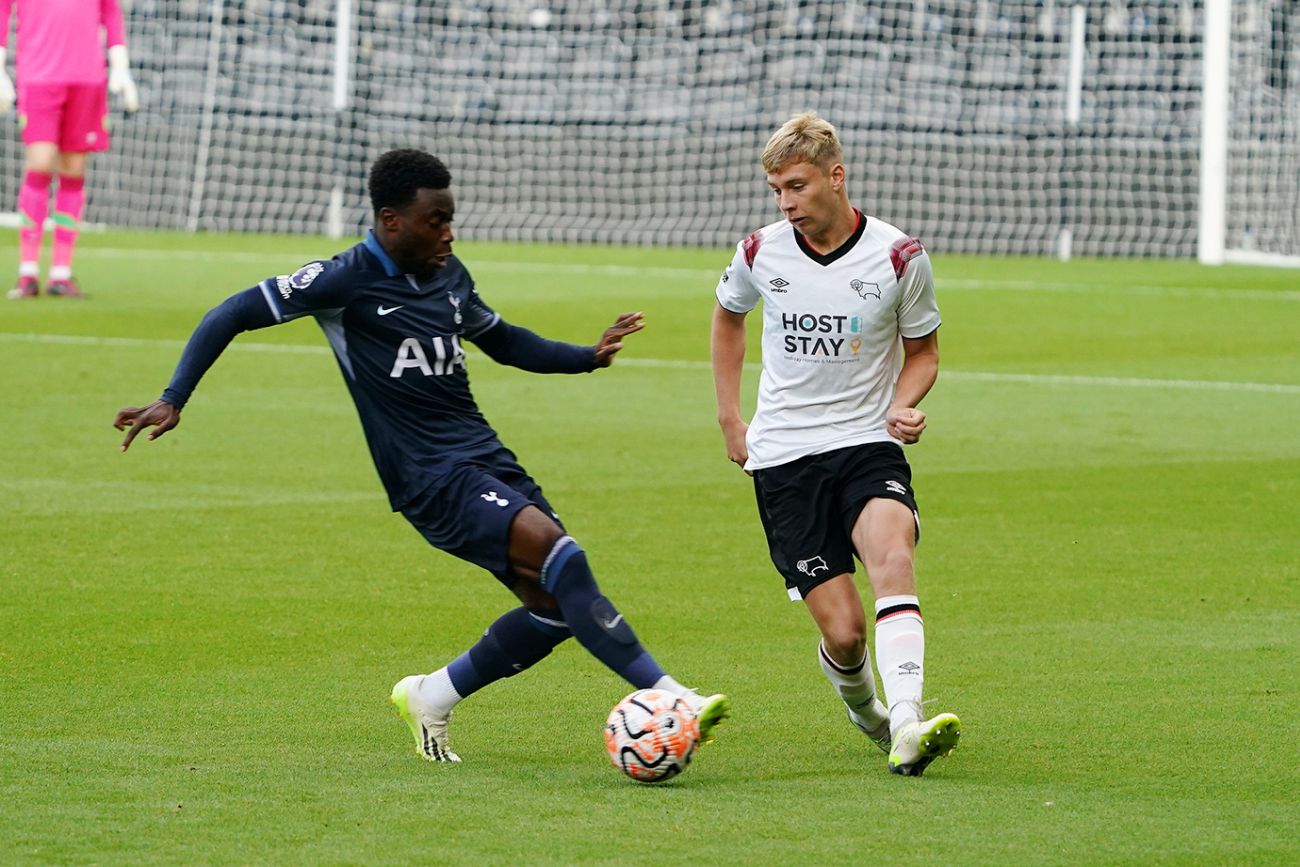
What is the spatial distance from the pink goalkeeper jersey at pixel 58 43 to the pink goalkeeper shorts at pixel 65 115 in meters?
0.07

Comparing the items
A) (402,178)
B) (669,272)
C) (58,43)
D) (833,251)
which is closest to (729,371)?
(833,251)

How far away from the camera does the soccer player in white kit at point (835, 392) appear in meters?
5.56

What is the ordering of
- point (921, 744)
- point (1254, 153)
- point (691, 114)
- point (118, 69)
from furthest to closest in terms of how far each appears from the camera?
point (691, 114) → point (1254, 153) → point (118, 69) → point (921, 744)

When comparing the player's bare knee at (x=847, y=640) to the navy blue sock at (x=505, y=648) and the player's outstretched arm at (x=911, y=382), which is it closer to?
the player's outstretched arm at (x=911, y=382)

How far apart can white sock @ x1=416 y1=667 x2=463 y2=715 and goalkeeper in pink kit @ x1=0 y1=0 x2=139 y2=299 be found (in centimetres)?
1232

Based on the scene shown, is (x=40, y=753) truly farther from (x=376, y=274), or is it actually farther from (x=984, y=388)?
(x=984, y=388)

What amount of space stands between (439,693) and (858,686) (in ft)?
3.49

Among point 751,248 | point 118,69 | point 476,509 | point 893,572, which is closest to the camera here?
point 476,509

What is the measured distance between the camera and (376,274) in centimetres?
545

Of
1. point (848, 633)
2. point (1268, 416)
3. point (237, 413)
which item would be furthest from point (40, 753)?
point (1268, 416)

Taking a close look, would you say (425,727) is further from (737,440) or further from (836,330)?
(836,330)

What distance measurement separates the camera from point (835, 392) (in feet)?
18.9

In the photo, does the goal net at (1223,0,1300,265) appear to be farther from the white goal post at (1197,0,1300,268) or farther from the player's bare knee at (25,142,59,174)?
the player's bare knee at (25,142,59,174)

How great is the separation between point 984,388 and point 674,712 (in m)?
8.67
